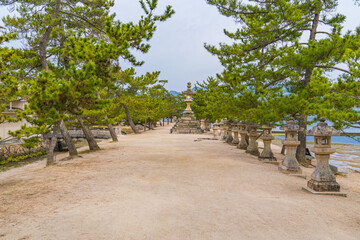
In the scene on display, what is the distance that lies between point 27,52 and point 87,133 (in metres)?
4.54

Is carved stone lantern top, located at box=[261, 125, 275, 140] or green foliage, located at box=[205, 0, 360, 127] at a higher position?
green foliage, located at box=[205, 0, 360, 127]

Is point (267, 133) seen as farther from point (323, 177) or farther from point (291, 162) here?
point (323, 177)

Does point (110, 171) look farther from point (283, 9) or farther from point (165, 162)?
point (283, 9)

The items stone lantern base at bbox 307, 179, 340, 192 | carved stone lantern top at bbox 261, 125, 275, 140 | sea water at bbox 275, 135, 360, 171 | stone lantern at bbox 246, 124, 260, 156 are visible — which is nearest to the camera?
stone lantern base at bbox 307, 179, 340, 192

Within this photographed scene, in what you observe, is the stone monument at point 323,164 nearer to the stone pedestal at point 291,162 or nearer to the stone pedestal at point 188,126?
the stone pedestal at point 291,162

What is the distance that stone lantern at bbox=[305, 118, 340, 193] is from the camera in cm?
506

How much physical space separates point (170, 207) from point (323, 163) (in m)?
3.93

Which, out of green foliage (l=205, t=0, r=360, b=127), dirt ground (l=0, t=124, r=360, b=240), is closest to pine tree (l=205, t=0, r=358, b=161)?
green foliage (l=205, t=0, r=360, b=127)

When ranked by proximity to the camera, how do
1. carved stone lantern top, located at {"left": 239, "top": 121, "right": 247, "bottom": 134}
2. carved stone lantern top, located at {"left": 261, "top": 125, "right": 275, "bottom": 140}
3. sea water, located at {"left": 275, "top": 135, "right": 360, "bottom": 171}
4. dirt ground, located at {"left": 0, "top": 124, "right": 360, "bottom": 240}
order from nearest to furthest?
dirt ground, located at {"left": 0, "top": 124, "right": 360, "bottom": 240} < carved stone lantern top, located at {"left": 261, "top": 125, "right": 275, "bottom": 140} < carved stone lantern top, located at {"left": 239, "top": 121, "right": 247, "bottom": 134} < sea water, located at {"left": 275, "top": 135, "right": 360, "bottom": 171}

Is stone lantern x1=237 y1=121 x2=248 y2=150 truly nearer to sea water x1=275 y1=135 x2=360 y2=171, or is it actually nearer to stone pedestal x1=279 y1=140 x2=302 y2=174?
stone pedestal x1=279 y1=140 x2=302 y2=174

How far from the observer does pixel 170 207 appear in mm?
3805

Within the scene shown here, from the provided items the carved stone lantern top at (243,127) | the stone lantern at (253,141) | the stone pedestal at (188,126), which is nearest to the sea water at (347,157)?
the stone lantern at (253,141)

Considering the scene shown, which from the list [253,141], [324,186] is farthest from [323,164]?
[253,141]

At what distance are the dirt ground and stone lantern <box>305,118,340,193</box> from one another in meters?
0.29
